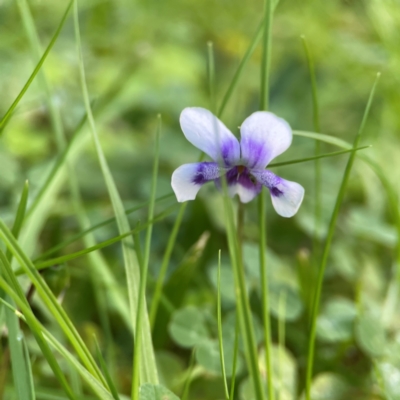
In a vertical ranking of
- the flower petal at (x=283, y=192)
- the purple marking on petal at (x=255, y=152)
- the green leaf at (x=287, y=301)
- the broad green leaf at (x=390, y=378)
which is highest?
the green leaf at (x=287, y=301)

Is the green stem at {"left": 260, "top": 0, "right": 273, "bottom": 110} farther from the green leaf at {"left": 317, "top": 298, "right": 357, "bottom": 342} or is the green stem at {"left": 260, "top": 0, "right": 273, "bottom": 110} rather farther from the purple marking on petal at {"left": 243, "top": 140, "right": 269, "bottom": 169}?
the green leaf at {"left": 317, "top": 298, "right": 357, "bottom": 342}

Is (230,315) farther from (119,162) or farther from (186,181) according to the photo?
(119,162)

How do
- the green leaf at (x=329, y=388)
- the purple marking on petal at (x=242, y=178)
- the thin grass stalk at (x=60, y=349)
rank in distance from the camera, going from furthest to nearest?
the green leaf at (x=329, y=388)
the purple marking on petal at (x=242, y=178)
the thin grass stalk at (x=60, y=349)

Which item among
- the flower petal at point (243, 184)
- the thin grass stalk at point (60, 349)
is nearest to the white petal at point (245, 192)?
the flower petal at point (243, 184)

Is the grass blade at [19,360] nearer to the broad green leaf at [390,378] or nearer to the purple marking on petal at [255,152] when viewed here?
the purple marking on petal at [255,152]

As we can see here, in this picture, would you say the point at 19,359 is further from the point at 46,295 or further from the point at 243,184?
the point at 243,184

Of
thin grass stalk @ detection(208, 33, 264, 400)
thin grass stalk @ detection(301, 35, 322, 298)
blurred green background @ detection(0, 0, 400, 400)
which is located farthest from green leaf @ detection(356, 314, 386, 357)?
thin grass stalk @ detection(208, 33, 264, 400)

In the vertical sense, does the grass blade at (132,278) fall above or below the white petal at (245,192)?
below
